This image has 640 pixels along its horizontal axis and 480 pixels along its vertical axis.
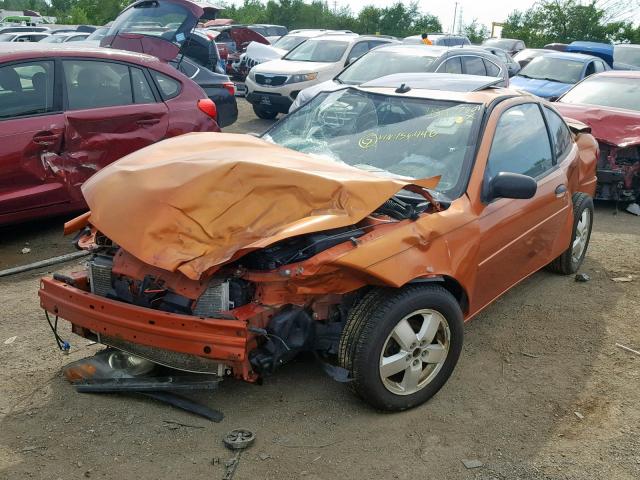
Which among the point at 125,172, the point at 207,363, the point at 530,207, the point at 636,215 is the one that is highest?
the point at 125,172

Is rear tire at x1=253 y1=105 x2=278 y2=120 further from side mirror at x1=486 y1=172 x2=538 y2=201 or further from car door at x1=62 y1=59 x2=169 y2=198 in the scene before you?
side mirror at x1=486 y1=172 x2=538 y2=201

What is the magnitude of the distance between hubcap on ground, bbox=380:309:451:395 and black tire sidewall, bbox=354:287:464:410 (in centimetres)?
3

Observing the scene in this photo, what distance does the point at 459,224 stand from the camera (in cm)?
373

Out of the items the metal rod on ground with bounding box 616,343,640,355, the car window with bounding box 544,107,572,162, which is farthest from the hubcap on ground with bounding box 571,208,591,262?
the metal rod on ground with bounding box 616,343,640,355

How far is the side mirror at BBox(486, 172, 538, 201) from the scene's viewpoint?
3.86 meters

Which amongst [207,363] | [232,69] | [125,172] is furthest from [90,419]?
[232,69]

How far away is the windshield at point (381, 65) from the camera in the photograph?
10820 mm

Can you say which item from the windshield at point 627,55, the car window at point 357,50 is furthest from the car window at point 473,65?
the windshield at point 627,55

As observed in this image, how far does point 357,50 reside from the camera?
1428 cm

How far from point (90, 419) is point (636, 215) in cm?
677

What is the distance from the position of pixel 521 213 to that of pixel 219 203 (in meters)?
2.03

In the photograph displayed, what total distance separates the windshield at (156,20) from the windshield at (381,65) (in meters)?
3.13

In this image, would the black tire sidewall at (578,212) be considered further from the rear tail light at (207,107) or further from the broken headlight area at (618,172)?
the rear tail light at (207,107)

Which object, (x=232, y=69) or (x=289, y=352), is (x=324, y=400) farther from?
(x=232, y=69)
